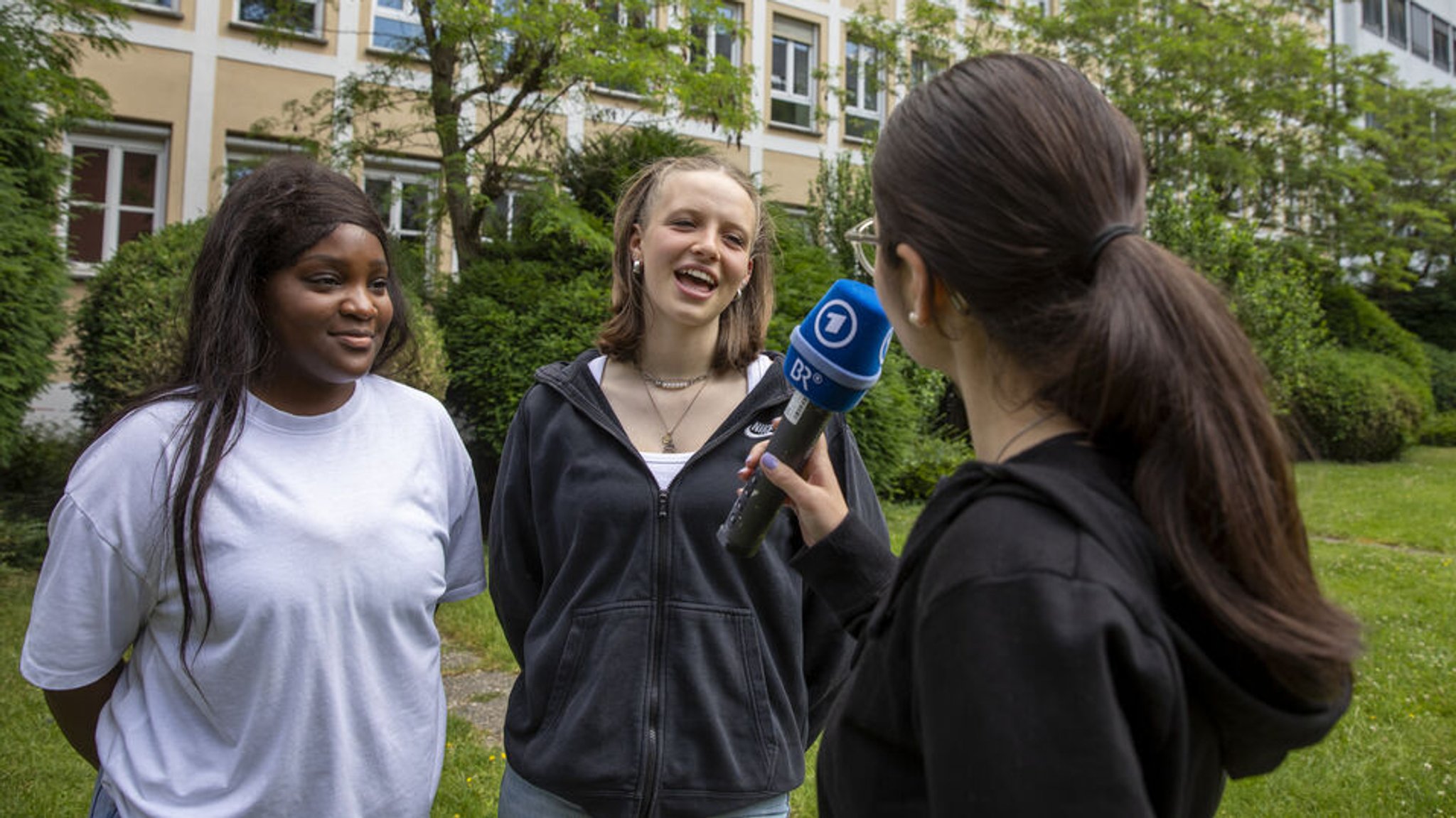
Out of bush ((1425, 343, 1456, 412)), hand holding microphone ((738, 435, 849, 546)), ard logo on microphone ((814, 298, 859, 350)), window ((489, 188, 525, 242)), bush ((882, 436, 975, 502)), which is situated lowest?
hand holding microphone ((738, 435, 849, 546))

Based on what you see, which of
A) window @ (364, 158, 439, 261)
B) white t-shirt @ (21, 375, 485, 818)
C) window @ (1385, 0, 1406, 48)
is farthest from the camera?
window @ (1385, 0, 1406, 48)

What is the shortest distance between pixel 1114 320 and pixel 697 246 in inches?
52.7

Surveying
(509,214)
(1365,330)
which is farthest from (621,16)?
(1365,330)

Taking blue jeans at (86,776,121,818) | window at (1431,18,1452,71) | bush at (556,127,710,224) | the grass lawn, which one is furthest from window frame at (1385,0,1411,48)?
blue jeans at (86,776,121,818)

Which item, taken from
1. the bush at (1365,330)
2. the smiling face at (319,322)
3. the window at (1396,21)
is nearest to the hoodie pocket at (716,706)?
the smiling face at (319,322)

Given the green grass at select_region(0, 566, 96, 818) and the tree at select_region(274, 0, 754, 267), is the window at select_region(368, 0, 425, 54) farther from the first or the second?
the green grass at select_region(0, 566, 96, 818)

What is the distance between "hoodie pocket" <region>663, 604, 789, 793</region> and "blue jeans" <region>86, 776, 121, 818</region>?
88 centimetres

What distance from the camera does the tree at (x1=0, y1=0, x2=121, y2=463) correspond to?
6.20 m

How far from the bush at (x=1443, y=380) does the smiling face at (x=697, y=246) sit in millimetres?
27148

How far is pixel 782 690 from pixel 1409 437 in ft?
63.2

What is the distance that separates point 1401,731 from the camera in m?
4.68

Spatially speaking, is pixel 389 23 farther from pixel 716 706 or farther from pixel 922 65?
pixel 716 706

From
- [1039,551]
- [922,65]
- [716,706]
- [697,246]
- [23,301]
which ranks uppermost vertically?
[922,65]

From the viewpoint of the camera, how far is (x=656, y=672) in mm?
2016
